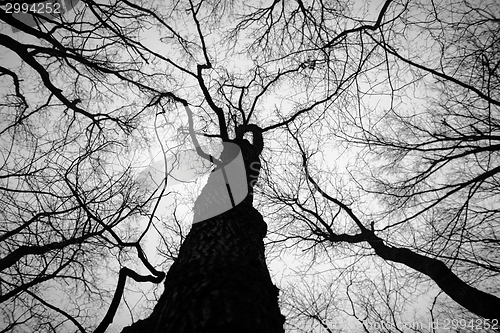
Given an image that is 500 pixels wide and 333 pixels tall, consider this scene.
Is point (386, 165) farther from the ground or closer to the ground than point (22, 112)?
closer to the ground

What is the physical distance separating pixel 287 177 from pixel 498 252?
3.64 metres

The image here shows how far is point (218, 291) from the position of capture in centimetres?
126

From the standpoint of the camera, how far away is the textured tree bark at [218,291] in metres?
1.10

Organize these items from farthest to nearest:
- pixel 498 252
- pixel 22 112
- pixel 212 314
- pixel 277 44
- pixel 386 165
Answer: pixel 386 165
pixel 277 44
pixel 22 112
pixel 498 252
pixel 212 314

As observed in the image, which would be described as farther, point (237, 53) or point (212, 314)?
point (237, 53)

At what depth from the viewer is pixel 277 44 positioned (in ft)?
12.3

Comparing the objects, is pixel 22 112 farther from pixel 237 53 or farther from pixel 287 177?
A: pixel 287 177

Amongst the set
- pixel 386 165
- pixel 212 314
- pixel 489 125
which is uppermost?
pixel 386 165

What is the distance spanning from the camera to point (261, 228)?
244 centimetres

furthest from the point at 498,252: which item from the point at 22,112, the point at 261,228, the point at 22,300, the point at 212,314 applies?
the point at 22,112

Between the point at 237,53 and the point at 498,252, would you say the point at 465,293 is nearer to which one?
the point at 498,252

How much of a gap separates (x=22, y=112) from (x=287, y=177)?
5.05m

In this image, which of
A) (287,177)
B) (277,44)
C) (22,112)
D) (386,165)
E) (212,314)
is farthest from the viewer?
(287,177)

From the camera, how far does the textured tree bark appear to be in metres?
1.10
